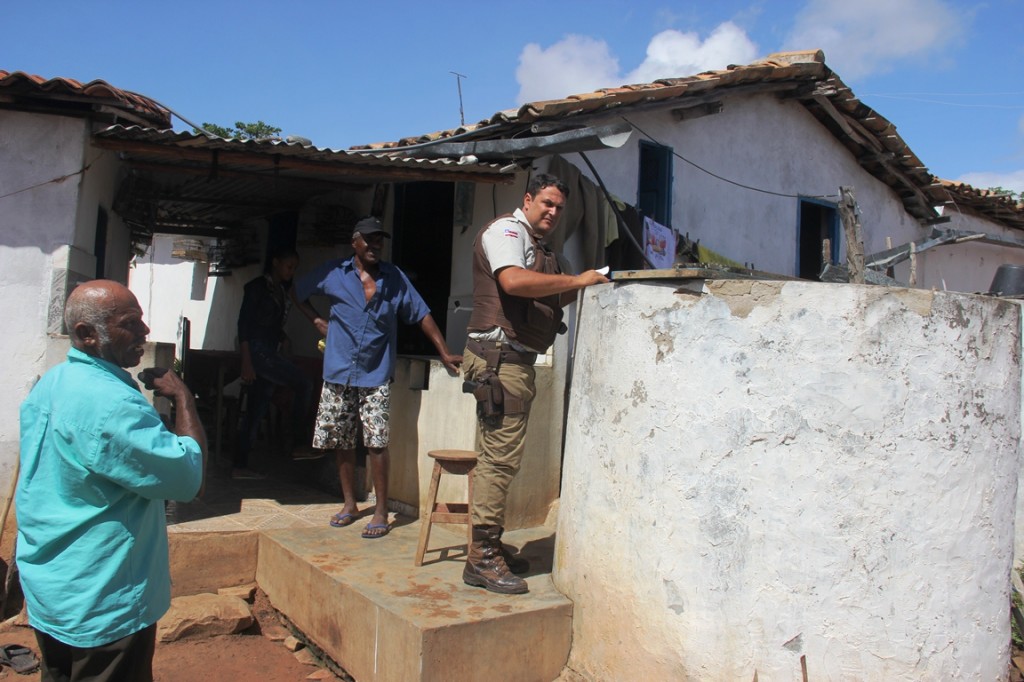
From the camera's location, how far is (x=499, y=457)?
158 inches

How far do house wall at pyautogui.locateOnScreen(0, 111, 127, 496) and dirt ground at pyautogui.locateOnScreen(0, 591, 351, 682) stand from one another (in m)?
1.46

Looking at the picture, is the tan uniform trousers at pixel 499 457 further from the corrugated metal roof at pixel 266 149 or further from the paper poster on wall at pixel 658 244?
the paper poster on wall at pixel 658 244

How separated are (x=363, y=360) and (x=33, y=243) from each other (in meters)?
2.26

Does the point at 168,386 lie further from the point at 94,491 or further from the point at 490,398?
the point at 490,398

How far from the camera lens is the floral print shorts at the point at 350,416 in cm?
504

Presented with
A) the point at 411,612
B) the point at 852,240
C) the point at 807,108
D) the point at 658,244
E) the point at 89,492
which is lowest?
the point at 411,612

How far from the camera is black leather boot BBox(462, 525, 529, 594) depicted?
4004 millimetres

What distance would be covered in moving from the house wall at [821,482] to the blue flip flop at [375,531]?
189 centimetres

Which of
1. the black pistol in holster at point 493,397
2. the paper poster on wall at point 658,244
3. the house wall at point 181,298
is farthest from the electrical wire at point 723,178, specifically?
the house wall at point 181,298

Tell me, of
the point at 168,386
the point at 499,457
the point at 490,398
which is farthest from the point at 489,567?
the point at 168,386

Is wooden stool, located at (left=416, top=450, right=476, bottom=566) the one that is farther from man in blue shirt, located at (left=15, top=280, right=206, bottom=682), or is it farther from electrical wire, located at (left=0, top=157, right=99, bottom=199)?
electrical wire, located at (left=0, top=157, right=99, bottom=199)

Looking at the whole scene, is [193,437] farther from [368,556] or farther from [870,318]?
[870,318]

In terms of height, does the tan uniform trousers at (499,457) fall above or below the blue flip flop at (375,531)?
above

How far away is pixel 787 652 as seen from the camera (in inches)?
129
